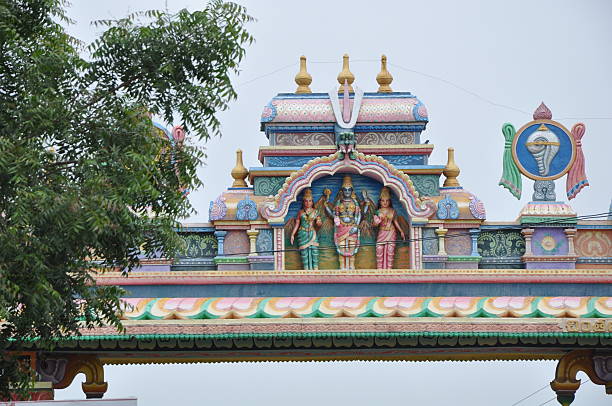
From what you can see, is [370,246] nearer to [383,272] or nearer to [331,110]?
[383,272]

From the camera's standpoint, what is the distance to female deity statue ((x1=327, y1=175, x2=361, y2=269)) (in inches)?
802

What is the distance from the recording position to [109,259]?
13.3 meters

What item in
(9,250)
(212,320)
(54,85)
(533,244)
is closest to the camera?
(9,250)

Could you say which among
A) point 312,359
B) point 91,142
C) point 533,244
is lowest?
point 312,359

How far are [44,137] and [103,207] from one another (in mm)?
1081

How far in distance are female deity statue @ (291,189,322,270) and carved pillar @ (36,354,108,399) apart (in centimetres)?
375

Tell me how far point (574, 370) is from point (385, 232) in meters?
3.73

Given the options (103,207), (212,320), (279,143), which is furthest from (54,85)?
(279,143)

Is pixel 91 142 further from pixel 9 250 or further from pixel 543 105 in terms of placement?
pixel 543 105

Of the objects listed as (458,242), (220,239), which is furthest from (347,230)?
(220,239)

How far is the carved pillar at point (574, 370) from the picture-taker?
1842 centimetres

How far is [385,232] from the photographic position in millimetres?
20484

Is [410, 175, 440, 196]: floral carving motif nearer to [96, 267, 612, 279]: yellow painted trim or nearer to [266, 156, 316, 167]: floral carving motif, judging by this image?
[96, 267, 612, 279]: yellow painted trim

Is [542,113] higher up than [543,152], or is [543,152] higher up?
[542,113]
